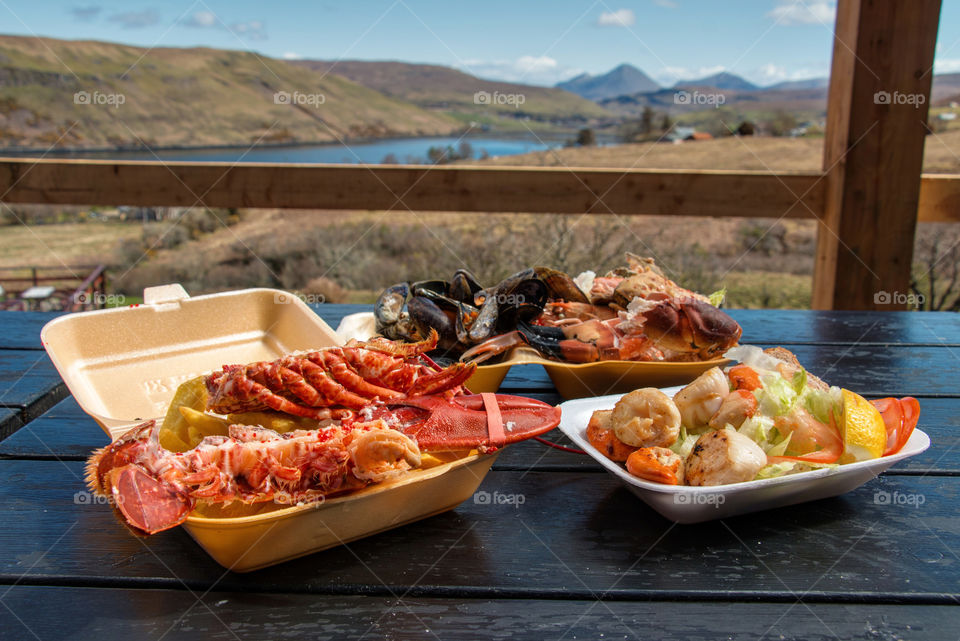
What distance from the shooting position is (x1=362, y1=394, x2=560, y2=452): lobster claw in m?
0.86

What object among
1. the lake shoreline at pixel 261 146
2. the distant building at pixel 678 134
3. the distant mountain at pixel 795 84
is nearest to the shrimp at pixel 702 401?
the lake shoreline at pixel 261 146

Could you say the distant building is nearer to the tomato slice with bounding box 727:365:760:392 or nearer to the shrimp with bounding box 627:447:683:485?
the tomato slice with bounding box 727:365:760:392

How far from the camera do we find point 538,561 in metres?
0.86

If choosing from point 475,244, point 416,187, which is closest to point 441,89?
point 475,244

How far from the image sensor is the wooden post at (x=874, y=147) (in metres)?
2.86

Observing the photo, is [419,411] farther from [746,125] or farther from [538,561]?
[746,125]

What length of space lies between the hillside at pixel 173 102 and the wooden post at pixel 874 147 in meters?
5.93

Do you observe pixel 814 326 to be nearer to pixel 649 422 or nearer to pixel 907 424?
pixel 907 424

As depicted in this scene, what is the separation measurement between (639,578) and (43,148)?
9.17 m

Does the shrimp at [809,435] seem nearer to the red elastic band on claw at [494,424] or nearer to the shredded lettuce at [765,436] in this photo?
the shredded lettuce at [765,436]

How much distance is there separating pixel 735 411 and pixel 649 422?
140mm

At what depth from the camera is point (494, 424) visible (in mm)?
876

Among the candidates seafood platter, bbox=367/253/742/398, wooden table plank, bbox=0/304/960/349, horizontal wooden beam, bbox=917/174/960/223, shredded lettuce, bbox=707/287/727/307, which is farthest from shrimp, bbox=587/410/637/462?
horizontal wooden beam, bbox=917/174/960/223

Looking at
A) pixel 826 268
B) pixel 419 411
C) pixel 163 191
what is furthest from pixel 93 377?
pixel 826 268
